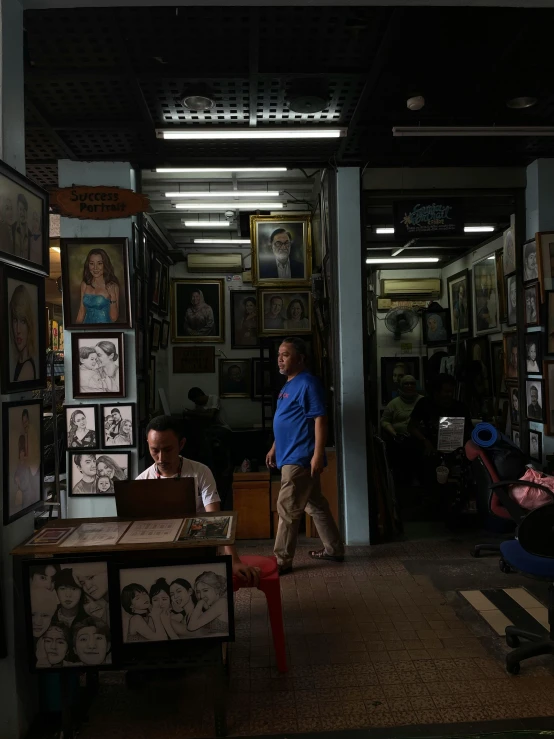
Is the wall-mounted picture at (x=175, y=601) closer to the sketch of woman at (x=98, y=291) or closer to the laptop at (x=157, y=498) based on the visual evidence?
the laptop at (x=157, y=498)

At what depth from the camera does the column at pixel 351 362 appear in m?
5.54

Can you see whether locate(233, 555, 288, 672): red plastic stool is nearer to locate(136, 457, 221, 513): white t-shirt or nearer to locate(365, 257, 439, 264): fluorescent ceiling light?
locate(136, 457, 221, 513): white t-shirt

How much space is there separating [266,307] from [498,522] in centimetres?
374

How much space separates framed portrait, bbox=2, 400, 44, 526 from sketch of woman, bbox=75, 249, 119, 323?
236 centimetres

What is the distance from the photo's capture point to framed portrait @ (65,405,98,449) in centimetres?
532

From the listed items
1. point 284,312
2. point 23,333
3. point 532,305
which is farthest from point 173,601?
point 284,312

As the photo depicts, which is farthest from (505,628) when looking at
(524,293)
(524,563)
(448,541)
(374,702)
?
(524,293)

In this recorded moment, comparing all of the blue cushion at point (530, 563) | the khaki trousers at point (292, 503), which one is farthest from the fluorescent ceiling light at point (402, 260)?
the blue cushion at point (530, 563)

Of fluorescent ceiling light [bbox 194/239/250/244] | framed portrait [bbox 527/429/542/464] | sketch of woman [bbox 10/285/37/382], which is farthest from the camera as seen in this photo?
fluorescent ceiling light [bbox 194/239/250/244]

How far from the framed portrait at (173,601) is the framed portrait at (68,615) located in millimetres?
91

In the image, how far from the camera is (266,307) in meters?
7.38

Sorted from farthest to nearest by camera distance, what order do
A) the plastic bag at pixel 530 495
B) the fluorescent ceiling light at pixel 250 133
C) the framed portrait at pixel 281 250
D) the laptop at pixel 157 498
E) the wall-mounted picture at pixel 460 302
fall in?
the wall-mounted picture at pixel 460 302, the framed portrait at pixel 281 250, the fluorescent ceiling light at pixel 250 133, the plastic bag at pixel 530 495, the laptop at pixel 157 498

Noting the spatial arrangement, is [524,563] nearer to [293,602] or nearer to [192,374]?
[293,602]

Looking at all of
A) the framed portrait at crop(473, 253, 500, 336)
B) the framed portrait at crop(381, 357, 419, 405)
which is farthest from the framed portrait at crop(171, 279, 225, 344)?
the framed portrait at crop(473, 253, 500, 336)
